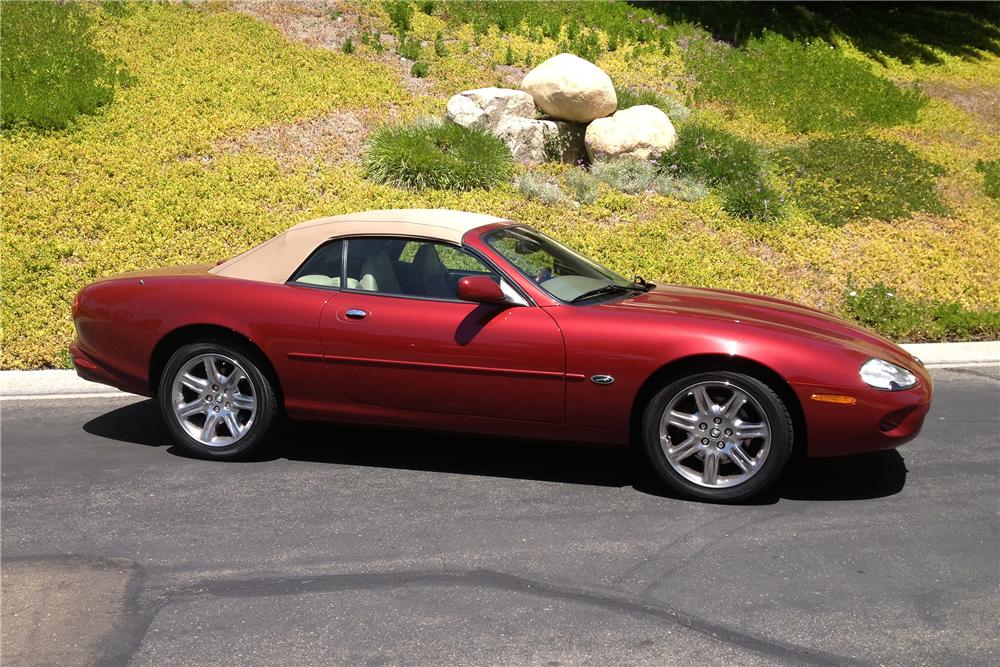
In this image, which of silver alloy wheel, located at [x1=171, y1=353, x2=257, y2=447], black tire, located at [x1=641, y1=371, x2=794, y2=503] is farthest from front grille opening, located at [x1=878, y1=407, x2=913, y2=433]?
silver alloy wheel, located at [x1=171, y1=353, x2=257, y2=447]

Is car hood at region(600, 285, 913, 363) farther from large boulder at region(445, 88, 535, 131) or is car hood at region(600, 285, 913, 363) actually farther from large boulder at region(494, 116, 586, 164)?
large boulder at region(445, 88, 535, 131)

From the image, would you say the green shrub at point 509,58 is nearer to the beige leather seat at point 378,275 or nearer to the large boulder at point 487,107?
the large boulder at point 487,107

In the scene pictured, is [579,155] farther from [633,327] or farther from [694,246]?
[633,327]

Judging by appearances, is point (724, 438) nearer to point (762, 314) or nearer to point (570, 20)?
point (762, 314)

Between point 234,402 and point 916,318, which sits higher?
point 234,402

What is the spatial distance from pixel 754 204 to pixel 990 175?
441 cm

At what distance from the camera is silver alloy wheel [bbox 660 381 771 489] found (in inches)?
212

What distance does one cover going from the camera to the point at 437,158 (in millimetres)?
12891

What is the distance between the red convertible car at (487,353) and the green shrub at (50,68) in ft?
26.1

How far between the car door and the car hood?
54cm

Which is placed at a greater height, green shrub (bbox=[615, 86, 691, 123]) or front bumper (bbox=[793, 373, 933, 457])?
green shrub (bbox=[615, 86, 691, 123])

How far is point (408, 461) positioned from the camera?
625cm

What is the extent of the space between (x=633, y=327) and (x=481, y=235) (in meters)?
1.12

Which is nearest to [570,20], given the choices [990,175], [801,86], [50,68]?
[801,86]
